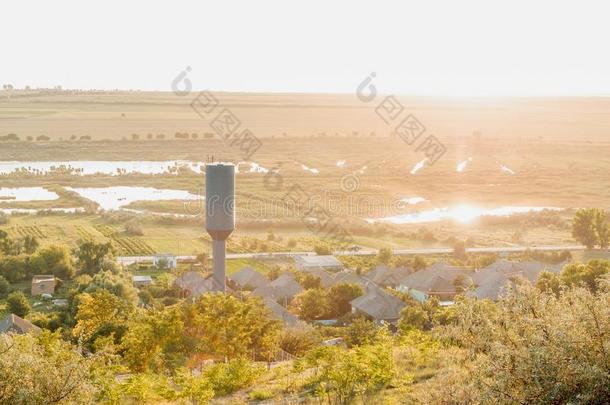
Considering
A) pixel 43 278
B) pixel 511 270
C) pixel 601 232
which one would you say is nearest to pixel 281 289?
pixel 511 270

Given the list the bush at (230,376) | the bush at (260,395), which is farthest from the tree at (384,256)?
the bush at (260,395)

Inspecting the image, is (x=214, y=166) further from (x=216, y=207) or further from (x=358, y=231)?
(x=358, y=231)

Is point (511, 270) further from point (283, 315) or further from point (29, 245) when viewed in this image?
point (29, 245)

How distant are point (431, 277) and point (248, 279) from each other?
7525 mm

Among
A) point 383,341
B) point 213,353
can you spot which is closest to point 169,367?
point 213,353

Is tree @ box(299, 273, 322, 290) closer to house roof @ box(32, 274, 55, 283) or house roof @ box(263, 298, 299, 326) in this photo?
house roof @ box(263, 298, 299, 326)

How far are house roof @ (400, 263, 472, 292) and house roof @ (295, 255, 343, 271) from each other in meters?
4.65

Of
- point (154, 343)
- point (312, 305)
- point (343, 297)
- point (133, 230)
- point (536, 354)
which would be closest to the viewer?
point (536, 354)

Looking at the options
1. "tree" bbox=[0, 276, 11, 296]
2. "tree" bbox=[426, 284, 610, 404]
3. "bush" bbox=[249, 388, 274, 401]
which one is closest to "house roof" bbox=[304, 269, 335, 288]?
"tree" bbox=[0, 276, 11, 296]

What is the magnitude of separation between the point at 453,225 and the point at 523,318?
40.4 meters

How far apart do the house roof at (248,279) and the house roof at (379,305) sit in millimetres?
4766

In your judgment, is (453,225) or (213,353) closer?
(213,353)

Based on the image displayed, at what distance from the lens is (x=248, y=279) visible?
2942 centimetres

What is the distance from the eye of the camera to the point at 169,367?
1593 cm
